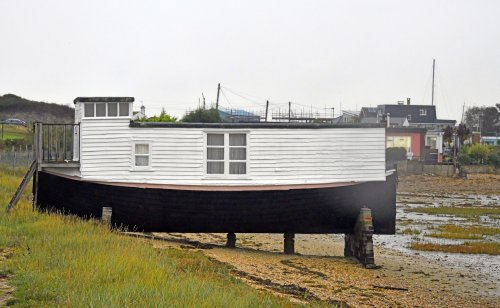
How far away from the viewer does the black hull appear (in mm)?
20109

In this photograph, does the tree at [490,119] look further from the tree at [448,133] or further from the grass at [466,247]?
the grass at [466,247]

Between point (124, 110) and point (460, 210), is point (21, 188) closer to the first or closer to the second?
point (124, 110)

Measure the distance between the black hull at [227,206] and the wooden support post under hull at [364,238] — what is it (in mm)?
385

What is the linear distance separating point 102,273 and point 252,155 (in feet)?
32.2

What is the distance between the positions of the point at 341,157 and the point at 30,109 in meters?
86.9

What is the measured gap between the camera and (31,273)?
10.9 meters

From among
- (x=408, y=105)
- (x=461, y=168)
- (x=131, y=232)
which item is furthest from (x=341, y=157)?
(x=408, y=105)

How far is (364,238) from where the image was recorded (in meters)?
19.9

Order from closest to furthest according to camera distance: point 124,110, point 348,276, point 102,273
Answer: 1. point 102,273
2. point 348,276
3. point 124,110

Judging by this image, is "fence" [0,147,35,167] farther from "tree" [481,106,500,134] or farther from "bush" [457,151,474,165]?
"tree" [481,106,500,134]

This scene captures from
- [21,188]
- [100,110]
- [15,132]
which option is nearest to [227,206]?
[100,110]

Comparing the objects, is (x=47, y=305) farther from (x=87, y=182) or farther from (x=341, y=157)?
(x=341, y=157)

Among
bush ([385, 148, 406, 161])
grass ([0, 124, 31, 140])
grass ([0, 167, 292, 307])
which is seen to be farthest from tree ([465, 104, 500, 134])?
grass ([0, 167, 292, 307])

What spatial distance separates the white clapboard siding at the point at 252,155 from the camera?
67.2 feet
